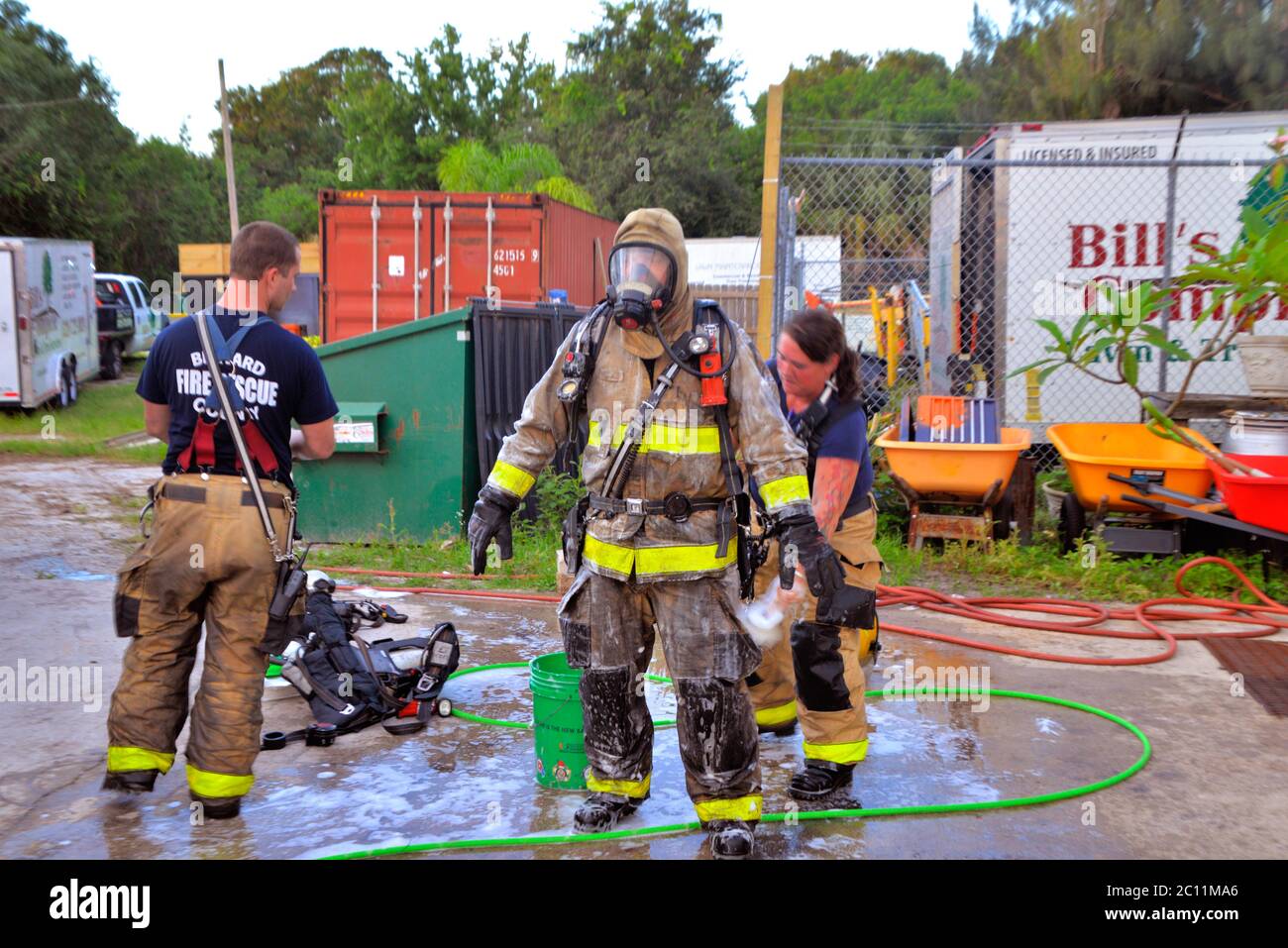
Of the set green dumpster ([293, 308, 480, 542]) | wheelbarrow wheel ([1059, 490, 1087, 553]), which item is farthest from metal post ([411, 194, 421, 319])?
wheelbarrow wheel ([1059, 490, 1087, 553])

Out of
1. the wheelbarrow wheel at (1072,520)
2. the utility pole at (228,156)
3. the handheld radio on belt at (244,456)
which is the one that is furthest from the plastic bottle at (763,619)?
the utility pole at (228,156)

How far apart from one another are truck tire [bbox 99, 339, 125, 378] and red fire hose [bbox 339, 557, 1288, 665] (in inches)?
685

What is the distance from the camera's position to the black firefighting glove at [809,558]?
3475 millimetres

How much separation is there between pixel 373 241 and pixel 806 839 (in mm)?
10986

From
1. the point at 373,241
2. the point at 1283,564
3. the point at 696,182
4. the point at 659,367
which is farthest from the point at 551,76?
the point at 659,367

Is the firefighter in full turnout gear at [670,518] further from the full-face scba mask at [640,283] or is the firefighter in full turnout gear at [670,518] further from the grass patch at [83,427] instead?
the grass patch at [83,427]

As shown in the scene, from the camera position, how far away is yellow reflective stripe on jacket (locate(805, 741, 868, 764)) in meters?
3.98

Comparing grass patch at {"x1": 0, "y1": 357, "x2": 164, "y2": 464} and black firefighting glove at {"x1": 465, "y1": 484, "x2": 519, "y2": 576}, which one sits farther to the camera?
grass patch at {"x1": 0, "y1": 357, "x2": 164, "y2": 464}

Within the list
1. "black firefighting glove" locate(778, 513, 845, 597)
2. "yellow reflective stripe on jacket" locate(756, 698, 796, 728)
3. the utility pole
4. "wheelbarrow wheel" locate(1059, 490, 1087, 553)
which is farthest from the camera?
the utility pole

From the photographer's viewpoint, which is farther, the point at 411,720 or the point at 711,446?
the point at 411,720

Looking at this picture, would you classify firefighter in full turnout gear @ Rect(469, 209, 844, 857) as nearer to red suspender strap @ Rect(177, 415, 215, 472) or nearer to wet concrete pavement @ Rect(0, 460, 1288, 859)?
wet concrete pavement @ Rect(0, 460, 1288, 859)

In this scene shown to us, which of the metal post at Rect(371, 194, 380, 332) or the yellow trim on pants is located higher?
the metal post at Rect(371, 194, 380, 332)

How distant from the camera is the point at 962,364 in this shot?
30.3 ft

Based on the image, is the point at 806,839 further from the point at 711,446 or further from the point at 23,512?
the point at 23,512
